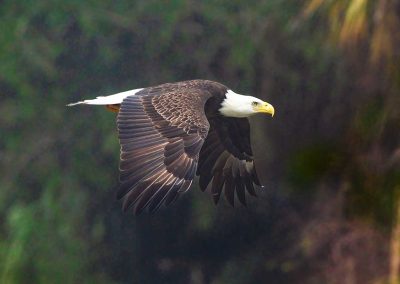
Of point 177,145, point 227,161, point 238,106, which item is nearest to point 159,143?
point 177,145

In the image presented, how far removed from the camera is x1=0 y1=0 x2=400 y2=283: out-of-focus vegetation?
36.7ft

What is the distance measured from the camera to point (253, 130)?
12352mm

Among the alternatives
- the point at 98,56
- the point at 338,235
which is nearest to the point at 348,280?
the point at 338,235

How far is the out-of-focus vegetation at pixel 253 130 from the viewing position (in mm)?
11195

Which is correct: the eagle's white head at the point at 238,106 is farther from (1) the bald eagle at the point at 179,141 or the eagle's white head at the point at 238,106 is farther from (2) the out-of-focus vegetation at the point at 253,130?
(2) the out-of-focus vegetation at the point at 253,130

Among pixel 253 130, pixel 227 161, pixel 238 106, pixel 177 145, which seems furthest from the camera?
pixel 253 130

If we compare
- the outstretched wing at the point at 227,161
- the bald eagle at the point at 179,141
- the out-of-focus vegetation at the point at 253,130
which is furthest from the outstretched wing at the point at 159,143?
the out-of-focus vegetation at the point at 253,130

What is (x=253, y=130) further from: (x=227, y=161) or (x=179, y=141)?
(x=179, y=141)

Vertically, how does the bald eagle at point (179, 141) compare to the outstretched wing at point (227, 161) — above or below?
above

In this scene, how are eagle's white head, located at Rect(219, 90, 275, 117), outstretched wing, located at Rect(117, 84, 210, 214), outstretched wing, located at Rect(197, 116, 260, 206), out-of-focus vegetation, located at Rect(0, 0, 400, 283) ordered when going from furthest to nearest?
out-of-focus vegetation, located at Rect(0, 0, 400, 283) → outstretched wing, located at Rect(197, 116, 260, 206) → eagle's white head, located at Rect(219, 90, 275, 117) → outstretched wing, located at Rect(117, 84, 210, 214)

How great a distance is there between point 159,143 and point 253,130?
188 inches

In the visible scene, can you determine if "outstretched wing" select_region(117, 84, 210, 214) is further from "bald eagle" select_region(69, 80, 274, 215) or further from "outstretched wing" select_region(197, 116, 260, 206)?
"outstretched wing" select_region(197, 116, 260, 206)

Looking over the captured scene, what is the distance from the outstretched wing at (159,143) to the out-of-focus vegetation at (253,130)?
118 inches

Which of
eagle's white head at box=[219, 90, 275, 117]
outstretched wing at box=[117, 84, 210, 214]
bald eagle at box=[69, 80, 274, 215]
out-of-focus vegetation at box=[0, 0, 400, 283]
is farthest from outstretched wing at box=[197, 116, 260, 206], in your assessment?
out-of-focus vegetation at box=[0, 0, 400, 283]
